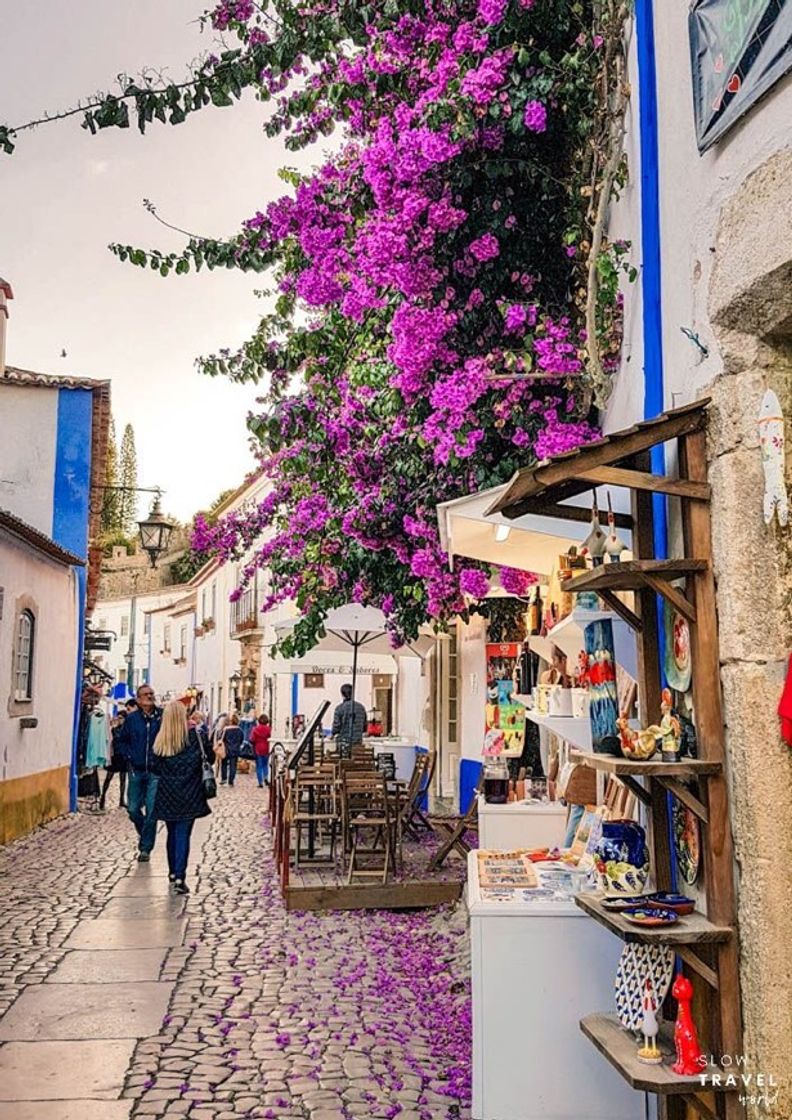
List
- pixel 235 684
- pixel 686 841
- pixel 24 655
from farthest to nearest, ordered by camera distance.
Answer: pixel 235 684 < pixel 24 655 < pixel 686 841

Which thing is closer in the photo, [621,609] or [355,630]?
[621,609]

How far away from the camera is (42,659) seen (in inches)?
581

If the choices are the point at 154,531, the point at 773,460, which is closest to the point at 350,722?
the point at 154,531

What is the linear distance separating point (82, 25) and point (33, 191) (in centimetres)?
182

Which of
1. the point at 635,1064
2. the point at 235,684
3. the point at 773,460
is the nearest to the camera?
the point at 773,460

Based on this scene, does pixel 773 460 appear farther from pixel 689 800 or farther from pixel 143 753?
pixel 143 753

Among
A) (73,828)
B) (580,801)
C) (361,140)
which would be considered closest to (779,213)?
(580,801)

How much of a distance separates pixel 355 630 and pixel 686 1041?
919cm

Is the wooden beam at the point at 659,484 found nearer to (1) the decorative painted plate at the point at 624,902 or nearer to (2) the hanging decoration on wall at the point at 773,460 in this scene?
(2) the hanging decoration on wall at the point at 773,460

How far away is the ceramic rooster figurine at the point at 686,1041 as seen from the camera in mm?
3236

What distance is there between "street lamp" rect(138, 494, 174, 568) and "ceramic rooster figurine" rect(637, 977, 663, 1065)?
13867 millimetres

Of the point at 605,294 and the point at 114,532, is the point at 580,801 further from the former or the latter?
the point at 114,532

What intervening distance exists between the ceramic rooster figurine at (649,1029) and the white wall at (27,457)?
14.6m

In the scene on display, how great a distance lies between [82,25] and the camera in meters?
7.18
